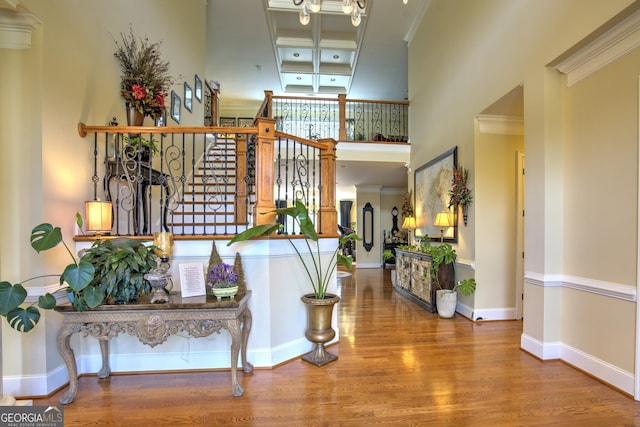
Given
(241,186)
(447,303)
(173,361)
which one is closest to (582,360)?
(447,303)

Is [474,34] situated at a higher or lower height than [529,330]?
higher

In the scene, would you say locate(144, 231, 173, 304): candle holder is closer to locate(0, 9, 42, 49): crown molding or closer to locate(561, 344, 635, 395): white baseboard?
locate(0, 9, 42, 49): crown molding

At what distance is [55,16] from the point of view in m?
2.48

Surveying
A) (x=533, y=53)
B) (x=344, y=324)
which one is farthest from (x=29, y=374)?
(x=533, y=53)

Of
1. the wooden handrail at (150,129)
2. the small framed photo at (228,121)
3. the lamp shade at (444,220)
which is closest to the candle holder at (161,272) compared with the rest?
the wooden handrail at (150,129)

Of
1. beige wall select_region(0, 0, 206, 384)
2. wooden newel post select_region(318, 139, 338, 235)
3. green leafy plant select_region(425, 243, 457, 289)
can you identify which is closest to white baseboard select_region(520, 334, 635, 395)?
green leafy plant select_region(425, 243, 457, 289)

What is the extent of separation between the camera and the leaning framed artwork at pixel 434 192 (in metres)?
4.79

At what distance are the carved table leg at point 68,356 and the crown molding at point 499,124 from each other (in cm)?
489

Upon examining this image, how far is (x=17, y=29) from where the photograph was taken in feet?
7.54

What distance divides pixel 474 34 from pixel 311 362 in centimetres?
466

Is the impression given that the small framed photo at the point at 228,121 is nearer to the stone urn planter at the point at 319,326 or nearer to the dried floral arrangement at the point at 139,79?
the dried floral arrangement at the point at 139,79

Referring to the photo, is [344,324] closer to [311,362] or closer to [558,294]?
[311,362]

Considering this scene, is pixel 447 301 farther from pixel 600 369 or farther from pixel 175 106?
pixel 175 106

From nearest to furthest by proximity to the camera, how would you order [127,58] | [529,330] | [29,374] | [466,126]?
[29,374] < [529,330] < [127,58] < [466,126]
